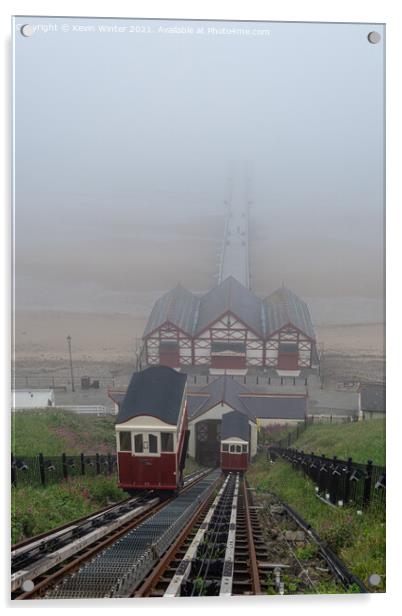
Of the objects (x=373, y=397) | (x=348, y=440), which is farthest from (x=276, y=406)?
(x=373, y=397)

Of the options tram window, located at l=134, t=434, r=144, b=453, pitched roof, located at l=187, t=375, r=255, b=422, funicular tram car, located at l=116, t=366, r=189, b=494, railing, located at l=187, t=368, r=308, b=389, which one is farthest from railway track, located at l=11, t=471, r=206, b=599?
railing, located at l=187, t=368, r=308, b=389

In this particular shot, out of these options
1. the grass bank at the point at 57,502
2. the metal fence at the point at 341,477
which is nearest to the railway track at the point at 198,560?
the grass bank at the point at 57,502

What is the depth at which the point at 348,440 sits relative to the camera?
3.46 metres

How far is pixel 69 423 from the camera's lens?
3.44 meters

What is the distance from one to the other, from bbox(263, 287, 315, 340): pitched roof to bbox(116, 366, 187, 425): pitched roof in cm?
73

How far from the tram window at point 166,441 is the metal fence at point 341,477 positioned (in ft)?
2.11

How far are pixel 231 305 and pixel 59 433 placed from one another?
1343 mm

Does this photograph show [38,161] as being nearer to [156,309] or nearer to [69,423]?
[156,309]

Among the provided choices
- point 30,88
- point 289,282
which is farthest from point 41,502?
point 30,88

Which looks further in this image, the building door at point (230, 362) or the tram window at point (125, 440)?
the building door at point (230, 362)

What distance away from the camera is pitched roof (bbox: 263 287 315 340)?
343 cm

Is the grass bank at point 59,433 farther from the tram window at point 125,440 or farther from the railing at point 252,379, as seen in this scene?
the railing at point 252,379

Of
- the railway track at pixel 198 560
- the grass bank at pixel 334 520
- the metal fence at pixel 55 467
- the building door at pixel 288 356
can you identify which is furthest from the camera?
the building door at pixel 288 356

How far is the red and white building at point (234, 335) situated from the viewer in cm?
347
